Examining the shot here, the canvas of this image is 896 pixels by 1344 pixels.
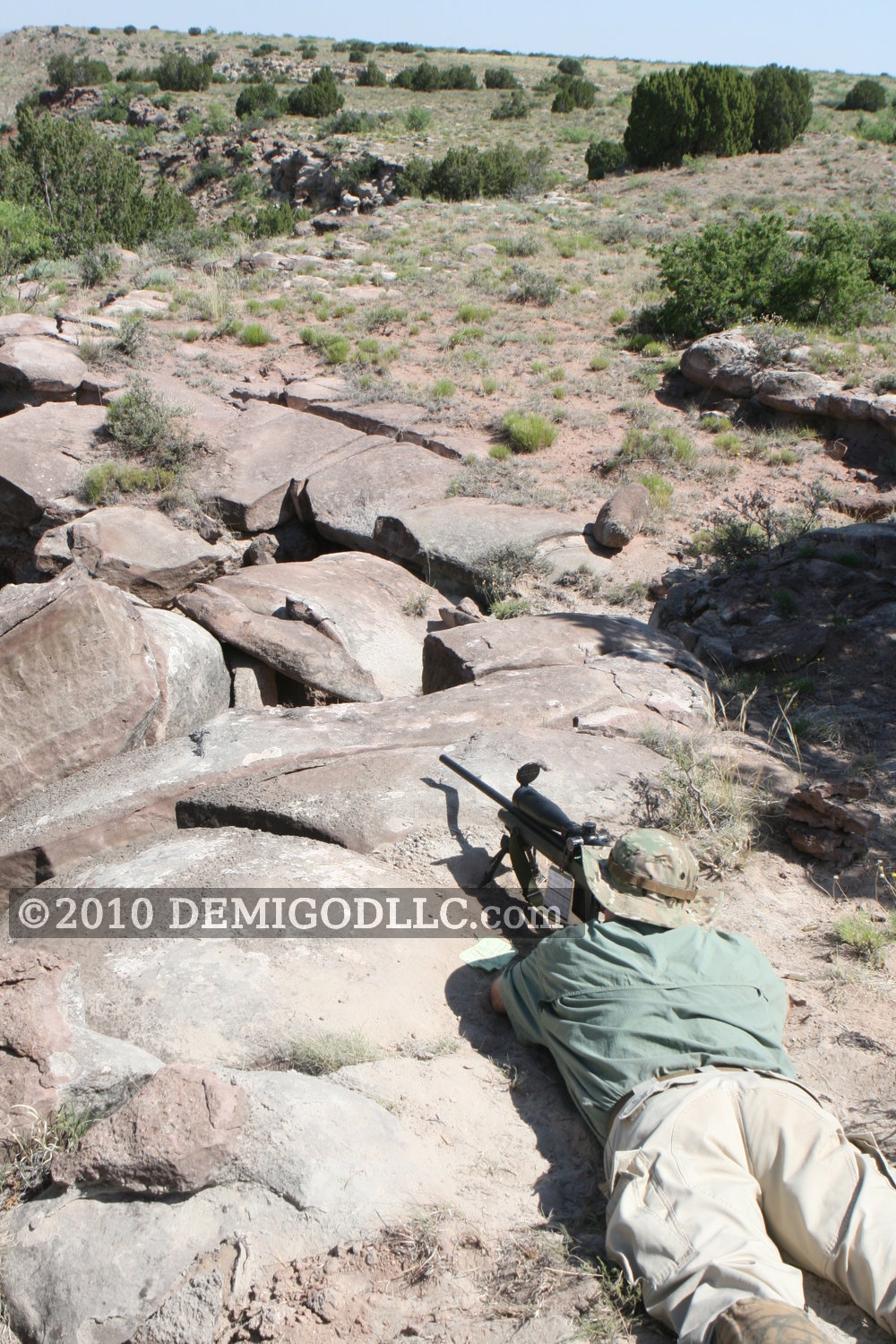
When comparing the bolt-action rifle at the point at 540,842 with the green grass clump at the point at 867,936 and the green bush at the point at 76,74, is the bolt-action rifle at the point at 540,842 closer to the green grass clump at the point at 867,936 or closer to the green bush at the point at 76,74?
the green grass clump at the point at 867,936

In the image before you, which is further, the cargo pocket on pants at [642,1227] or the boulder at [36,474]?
the boulder at [36,474]

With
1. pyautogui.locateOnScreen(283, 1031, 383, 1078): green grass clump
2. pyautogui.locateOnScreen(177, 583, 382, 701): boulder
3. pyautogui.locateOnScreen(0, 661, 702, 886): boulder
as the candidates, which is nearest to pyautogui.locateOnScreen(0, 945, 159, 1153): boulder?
pyautogui.locateOnScreen(283, 1031, 383, 1078): green grass clump

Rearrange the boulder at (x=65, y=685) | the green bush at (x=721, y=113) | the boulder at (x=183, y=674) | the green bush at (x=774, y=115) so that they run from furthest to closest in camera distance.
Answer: the green bush at (x=774, y=115)
the green bush at (x=721, y=113)
the boulder at (x=183, y=674)
the boulder at (x=65, y=685)

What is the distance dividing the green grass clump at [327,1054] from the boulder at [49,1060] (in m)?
0.42

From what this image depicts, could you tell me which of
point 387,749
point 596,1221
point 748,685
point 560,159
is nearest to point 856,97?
point 560,159

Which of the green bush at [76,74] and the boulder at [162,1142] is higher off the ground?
the green bush at [76,74]

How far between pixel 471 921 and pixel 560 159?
27930mm

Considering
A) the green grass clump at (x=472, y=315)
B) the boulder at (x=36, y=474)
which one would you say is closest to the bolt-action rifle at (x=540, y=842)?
the boulder at (x=36, y=474)

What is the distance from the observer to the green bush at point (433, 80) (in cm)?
3809

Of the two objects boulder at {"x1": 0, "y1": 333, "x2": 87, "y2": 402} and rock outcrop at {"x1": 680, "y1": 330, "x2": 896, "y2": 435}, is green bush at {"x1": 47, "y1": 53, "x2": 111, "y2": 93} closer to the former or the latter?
boulder at {"x1": 0, "y1": 333, "x2": 87, "y2": 402}

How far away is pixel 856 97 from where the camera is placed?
32625 millimetres

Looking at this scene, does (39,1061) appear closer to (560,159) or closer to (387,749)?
(387,749)

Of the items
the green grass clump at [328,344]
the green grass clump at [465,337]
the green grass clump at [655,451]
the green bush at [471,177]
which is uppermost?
the green bush at [471,177]

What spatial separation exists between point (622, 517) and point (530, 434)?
7.48ft
